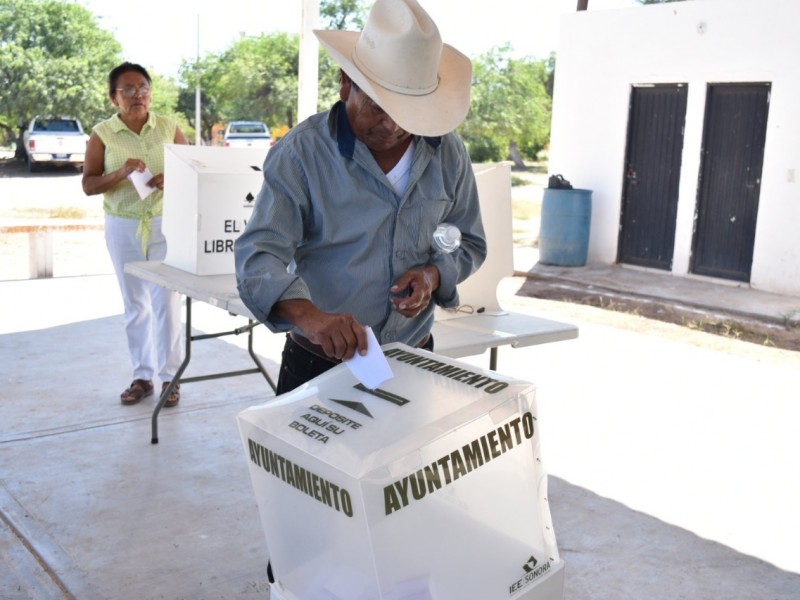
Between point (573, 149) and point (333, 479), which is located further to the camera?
point (573, 149)

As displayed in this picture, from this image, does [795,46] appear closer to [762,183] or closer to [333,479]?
[762,183]

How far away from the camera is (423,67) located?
1869 millimetres

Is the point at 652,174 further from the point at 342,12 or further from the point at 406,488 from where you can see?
the point at 342,12

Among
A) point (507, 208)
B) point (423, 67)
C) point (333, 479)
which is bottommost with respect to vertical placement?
point (333, 479)

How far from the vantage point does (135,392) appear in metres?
4.96

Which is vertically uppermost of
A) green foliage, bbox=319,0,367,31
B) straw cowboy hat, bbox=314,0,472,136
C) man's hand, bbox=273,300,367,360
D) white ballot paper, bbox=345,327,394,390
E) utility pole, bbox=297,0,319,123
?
green foliage, bbox=319,0,367,31

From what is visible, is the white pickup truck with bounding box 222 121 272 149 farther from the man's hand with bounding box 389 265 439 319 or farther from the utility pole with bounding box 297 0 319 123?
the man's hand with bounding box 389 265 439 319

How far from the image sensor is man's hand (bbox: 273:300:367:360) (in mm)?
1705

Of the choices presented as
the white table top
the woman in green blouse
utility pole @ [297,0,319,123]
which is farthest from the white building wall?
the woman in green blouse

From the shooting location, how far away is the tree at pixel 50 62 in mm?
31344

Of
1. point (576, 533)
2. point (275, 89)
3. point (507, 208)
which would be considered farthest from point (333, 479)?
point (275, 89)

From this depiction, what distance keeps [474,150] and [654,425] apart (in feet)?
100

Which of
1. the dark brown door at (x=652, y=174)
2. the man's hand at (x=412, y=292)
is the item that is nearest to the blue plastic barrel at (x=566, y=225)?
the dark brown door at (x=652, y=174)

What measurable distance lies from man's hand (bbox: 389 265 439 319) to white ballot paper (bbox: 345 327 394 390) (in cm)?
25
